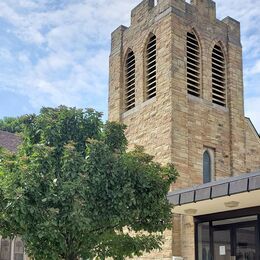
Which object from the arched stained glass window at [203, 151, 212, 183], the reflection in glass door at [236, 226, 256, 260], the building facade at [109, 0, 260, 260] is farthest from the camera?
the arched stained glass window at [203, 151, 212, 183]

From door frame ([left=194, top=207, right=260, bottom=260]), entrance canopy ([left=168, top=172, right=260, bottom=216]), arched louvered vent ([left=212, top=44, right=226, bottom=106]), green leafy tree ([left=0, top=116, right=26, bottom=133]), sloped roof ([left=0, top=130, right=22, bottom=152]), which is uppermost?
green leafy tree ([left=0, top=116, right=26, bottom=133])

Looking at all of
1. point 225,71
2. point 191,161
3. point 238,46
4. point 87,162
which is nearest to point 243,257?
point 191,161

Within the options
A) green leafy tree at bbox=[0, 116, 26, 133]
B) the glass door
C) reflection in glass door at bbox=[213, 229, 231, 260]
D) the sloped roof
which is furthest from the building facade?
green leafy tree at bbox=[0, 116, 26, 133]

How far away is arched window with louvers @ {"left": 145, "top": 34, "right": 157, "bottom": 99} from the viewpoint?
20.9m

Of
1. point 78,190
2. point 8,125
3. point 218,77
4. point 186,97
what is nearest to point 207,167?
point 186,97

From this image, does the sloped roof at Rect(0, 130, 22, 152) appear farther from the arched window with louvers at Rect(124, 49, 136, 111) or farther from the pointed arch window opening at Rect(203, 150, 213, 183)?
the pointed arch window opening at Rect(203, 150, 213, 183)

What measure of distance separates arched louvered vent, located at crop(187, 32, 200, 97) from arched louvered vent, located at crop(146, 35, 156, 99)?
1395 mm

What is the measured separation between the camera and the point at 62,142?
1080 centimetres

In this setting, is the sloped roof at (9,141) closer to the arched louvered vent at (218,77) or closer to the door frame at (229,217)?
the arched louvered vent at (218,77)

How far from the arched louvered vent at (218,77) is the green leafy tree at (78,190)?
10.7 metres

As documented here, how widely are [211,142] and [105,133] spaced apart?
382 inches

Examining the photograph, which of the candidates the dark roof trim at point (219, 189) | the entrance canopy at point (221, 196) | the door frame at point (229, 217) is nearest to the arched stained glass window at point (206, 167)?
the door frame at point (229, 217)

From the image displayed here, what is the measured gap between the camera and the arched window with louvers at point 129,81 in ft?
73.3

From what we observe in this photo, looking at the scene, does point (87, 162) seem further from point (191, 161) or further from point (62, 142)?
point (191, 161)
